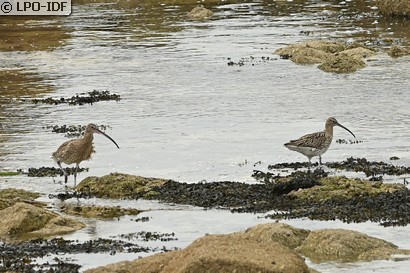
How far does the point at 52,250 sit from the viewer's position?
18.7 m

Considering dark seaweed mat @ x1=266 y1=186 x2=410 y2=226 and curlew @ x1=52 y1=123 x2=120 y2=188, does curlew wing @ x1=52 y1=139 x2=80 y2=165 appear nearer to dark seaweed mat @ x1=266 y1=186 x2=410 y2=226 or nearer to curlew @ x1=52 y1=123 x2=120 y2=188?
curlew @ x1=52 y1=123 x2=120 y2=188

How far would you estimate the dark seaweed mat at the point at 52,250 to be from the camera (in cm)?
1727

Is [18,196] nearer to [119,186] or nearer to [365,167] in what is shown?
[119,186]

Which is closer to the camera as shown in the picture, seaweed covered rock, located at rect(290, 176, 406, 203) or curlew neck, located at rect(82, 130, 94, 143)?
seaweed covered rock, located at rect(290, 176, 406, 203)

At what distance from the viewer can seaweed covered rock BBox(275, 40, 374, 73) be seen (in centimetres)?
4347

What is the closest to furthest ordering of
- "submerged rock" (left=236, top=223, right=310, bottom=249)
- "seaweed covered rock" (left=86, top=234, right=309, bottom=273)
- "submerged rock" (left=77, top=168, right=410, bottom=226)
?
1. "seaweed covered rock" (left=86, top=234, right=309, bottom=273)
2. "submerged rock" (left=236, top=223, right=310, bottom=249)
3. "submerged rock" (left=77, top=168, right=410, bottom=226)

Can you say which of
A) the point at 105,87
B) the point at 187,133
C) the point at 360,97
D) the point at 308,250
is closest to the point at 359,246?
the point at 308,250

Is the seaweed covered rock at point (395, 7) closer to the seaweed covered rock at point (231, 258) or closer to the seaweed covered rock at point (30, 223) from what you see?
the seaweed covered rock at point (30, 223)

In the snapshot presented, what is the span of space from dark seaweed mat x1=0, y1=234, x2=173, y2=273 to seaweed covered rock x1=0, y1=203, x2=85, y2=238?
0.63 metres

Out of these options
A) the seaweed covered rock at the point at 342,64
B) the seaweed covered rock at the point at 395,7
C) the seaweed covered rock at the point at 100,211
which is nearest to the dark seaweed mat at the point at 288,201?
the seaweed covered rock at the point at 100,211

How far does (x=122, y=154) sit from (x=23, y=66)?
19811mm

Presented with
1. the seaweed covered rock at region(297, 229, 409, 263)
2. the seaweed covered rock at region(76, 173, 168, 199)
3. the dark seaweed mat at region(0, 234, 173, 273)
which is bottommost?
the seaweed covered rock at region(76, 173, 168, 199)

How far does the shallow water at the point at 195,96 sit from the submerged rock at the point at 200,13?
2.45 ft

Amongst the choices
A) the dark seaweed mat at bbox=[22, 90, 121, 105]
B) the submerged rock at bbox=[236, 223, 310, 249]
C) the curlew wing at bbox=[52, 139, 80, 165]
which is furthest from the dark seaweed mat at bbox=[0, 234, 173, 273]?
the dark seaweed mat at bbox=[22, 90, 121, 105]
